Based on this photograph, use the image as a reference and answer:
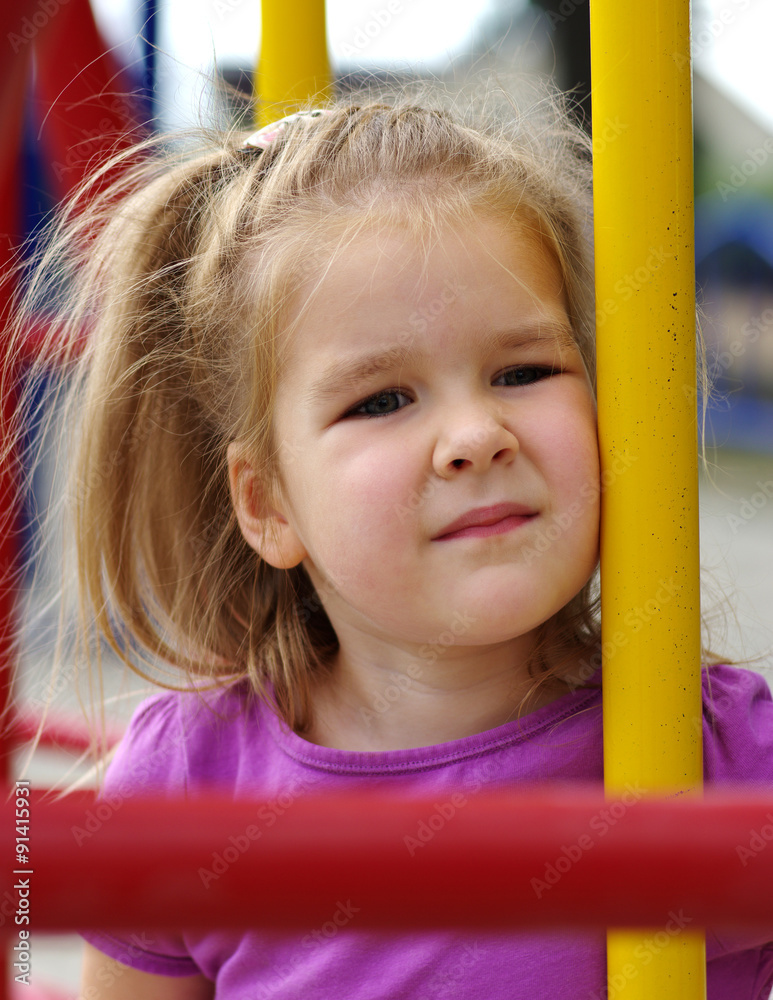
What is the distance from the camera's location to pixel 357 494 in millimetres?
748

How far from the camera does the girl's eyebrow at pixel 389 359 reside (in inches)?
29.1

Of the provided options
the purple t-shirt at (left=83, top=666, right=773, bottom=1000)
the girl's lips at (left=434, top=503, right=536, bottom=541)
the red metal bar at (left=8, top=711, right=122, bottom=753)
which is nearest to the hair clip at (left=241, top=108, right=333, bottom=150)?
the girl's lips at (left=434, top=503, right=536, bottom=541)

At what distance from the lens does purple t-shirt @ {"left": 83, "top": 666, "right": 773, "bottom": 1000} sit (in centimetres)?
76

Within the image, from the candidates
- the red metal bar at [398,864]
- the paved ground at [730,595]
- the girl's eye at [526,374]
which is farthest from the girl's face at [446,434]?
the red metal bar at [398,864]

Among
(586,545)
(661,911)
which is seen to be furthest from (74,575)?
(661,911)

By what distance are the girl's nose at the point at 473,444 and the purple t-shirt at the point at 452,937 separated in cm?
22

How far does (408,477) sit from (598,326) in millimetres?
179

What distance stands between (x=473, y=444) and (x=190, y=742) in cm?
45

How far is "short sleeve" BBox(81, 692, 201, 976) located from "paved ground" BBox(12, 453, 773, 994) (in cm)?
4

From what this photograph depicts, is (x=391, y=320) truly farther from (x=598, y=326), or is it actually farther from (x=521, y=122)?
(x=521, y=122)

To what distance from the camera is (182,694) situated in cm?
101

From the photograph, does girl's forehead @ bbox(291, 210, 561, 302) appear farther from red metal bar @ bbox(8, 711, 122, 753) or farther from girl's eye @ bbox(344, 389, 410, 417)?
red metal bar @ bbox(8, 711, 122, 753)

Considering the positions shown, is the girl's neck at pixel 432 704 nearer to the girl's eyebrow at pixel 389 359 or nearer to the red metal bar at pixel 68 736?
the girl's eyebrow at pixel 389 359

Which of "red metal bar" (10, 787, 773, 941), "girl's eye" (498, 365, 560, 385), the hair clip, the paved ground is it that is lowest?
the paved ground
